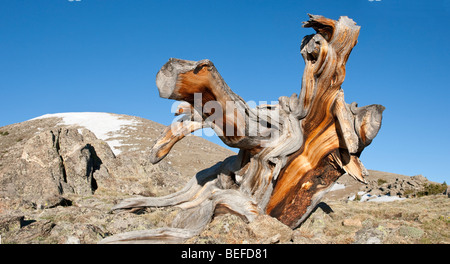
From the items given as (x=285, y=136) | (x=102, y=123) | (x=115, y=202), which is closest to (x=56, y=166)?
(x=115, y=202)

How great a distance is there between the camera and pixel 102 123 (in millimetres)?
66938

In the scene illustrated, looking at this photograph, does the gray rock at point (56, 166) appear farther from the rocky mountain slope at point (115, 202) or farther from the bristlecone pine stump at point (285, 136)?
the bristlecone pine stump at point (285, 136)

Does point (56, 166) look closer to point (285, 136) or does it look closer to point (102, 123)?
point (285, 136)

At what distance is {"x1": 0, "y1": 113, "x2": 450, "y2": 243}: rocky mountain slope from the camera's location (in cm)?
704

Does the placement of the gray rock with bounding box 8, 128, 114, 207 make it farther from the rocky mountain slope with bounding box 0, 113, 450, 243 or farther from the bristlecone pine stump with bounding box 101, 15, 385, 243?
the bristlecone pine stump with bounding box 101, 15, 385, 243

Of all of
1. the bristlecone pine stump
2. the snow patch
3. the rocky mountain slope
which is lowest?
the rocky mountain slope

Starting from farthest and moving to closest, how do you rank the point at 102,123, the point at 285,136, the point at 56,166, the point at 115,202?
the point at 102,123, the point at 56,166, the point at 115,202, the point at 285,136

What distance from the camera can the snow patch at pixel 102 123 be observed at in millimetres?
56175

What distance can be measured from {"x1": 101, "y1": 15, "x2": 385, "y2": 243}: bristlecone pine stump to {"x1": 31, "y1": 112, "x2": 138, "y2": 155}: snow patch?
43569 millimetres

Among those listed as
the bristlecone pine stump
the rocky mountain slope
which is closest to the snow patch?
the rocky mountain slope

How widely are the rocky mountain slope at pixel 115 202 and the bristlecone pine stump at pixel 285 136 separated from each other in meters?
0.69

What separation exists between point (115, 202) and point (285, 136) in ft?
24.0
